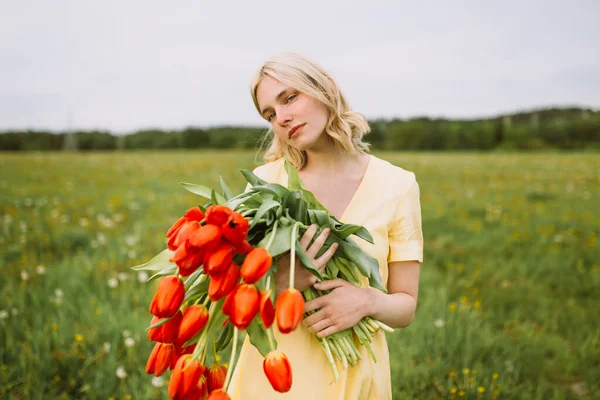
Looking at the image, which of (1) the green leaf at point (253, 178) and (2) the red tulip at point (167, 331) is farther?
(1) the green leaf at point (253, 178)

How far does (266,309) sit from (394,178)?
927 mm

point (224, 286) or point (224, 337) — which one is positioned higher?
point (224, 286)

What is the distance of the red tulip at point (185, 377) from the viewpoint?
875 mm

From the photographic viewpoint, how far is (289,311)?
892mm

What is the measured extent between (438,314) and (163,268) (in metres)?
2.79

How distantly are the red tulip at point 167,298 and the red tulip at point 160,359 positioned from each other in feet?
0.36

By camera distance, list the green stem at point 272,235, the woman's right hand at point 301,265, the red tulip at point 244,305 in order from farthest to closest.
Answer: the woman's right hand at point 301,265 → the green stem at point 272,235 → the red tulip at point 244,305

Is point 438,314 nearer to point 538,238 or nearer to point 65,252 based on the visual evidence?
point 538,238

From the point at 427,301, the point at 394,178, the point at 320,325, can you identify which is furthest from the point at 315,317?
the point at 427,301

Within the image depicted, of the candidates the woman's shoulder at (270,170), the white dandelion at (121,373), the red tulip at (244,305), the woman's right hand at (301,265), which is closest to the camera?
the red tulip at (244,305)

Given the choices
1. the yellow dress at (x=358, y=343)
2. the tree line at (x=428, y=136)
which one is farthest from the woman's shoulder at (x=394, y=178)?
the tree line at (x=428, y=136)

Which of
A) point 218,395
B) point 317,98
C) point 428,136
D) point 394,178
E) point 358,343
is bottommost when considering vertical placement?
point 428,136

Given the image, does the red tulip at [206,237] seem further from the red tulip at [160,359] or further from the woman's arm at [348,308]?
the woman's arm at [348,308]

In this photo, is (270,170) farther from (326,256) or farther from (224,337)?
(224,337)
